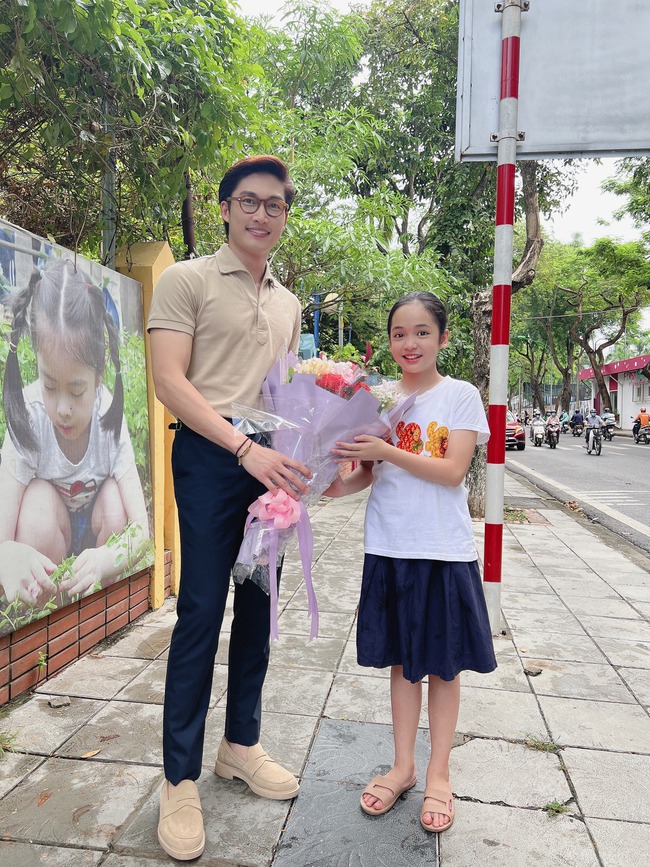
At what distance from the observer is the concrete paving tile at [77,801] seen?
1.80 m

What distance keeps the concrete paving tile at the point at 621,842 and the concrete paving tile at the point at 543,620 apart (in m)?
1.76

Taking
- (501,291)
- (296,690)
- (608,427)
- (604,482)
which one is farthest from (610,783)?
(608,427)

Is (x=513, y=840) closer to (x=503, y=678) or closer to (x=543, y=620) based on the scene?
(x=503, y=678)

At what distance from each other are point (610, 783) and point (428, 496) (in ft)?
3.74

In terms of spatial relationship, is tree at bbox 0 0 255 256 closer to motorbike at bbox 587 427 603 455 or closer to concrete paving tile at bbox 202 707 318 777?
concrete paving tile at bbox 202 707 318 777

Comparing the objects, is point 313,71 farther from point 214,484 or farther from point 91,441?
point 214,484

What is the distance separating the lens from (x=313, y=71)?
7.02m

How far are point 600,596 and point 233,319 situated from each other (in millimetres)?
3562

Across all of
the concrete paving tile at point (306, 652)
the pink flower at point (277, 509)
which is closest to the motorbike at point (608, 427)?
the concrete paving tile at point (306, 652)

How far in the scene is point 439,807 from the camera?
1.88 metres

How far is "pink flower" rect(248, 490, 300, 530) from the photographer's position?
1.76m

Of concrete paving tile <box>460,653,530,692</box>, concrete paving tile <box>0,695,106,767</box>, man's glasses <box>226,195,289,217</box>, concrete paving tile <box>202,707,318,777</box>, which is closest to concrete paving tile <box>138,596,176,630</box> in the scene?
concrete paving tile <box>0,695,106,767</box>

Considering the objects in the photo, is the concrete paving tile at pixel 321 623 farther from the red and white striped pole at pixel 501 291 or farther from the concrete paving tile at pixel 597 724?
the concrete paving tile at pixel 597 724

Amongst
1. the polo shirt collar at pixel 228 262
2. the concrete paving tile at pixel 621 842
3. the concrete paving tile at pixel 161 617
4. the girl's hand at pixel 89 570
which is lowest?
the concrete paving tile at pixel 621 842
